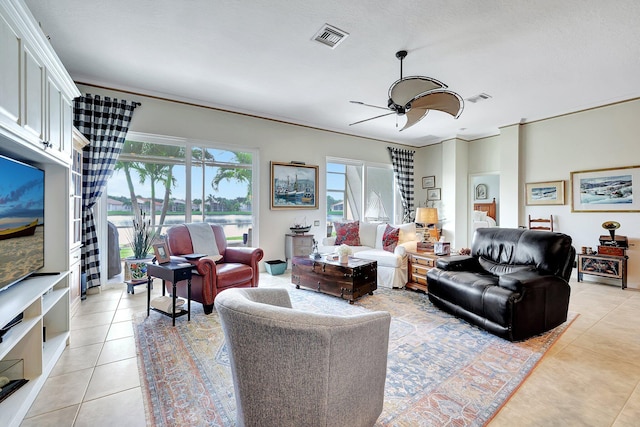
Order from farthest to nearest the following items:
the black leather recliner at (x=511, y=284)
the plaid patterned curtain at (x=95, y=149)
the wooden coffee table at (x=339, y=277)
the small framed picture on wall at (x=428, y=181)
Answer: the small framed picture on wall at (x=428, y=181) → the plaid patterned curtain at (x=95, y=149) → the wooden coffee table at (x=339, y=277) → the black leather recliner at (x=511, y=284)

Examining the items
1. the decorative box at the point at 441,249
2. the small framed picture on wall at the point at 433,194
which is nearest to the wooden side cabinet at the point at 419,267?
the decorative box at the point at 441,249

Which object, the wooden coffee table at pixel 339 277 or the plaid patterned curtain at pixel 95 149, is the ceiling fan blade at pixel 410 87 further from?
the plaid patterned curtain at pixel 95 149

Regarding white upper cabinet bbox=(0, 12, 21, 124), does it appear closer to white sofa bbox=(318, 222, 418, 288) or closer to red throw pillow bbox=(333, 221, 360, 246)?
white sofa bbox=(318, 222, 418, 288)

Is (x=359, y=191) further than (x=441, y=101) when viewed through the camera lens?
Yes

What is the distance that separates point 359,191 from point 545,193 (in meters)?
3.37

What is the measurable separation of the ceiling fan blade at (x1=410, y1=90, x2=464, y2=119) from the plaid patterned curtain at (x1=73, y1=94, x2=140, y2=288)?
12.4 ft

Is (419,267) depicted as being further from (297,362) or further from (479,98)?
(297,362)

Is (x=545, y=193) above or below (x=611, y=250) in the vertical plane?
above

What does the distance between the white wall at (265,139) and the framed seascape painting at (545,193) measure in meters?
3.02

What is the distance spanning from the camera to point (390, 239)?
4.76 meters

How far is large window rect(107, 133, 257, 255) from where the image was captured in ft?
13.8

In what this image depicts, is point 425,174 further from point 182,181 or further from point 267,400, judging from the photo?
point 267,400

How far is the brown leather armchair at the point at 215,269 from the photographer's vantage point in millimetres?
3139

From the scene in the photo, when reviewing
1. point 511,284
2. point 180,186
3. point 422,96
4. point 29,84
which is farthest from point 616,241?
point 29,84
